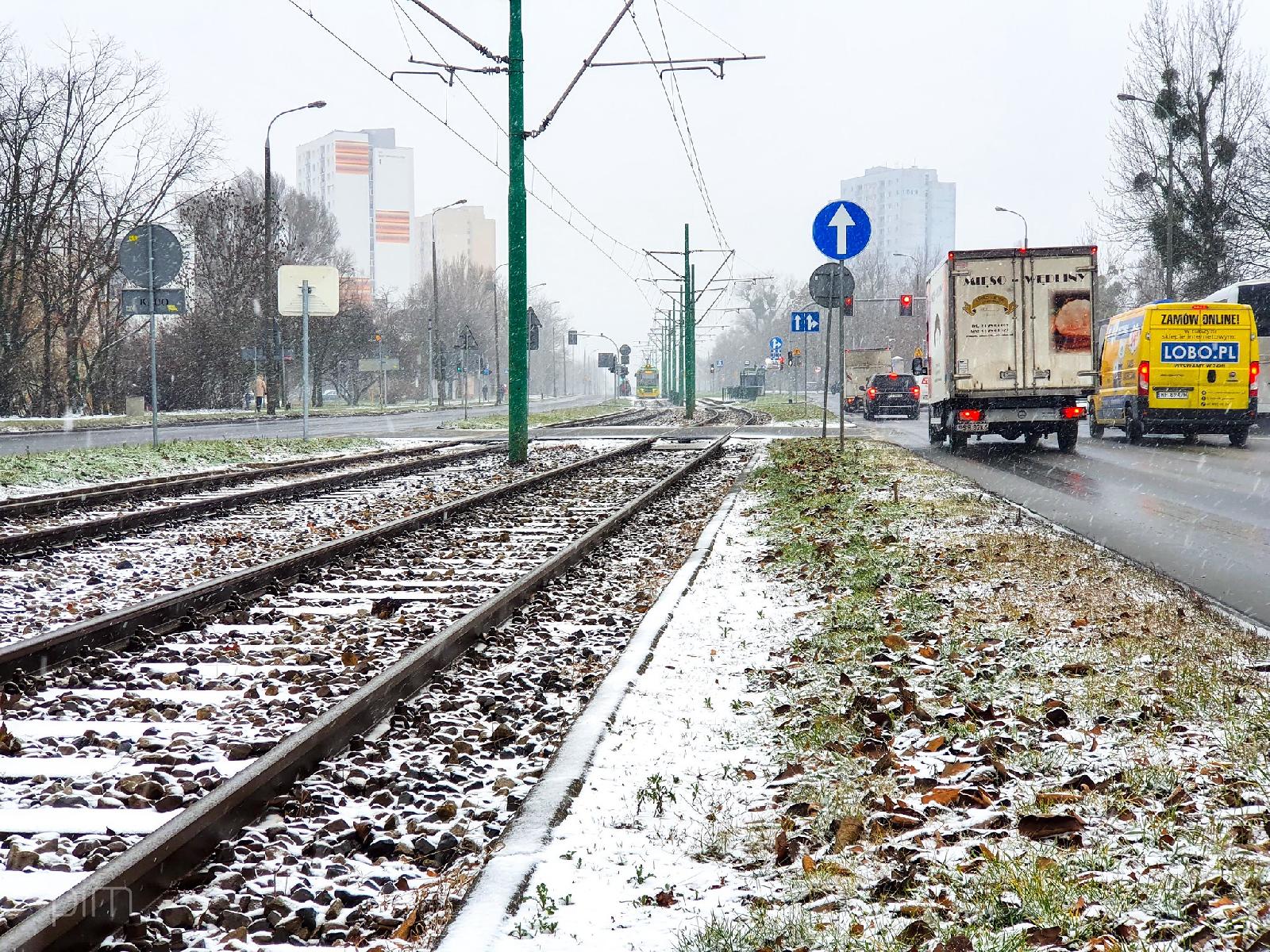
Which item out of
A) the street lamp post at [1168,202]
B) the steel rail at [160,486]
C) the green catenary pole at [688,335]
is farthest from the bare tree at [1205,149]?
the steel rail at [160,486]

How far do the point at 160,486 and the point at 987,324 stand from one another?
45.2 ft

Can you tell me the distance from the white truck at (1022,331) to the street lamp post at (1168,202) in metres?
21.3

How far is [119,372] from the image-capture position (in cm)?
4938

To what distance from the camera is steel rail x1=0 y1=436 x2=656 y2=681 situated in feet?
16.9

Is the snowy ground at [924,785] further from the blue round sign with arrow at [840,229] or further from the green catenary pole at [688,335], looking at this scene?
the green catenary pole at [688,335]

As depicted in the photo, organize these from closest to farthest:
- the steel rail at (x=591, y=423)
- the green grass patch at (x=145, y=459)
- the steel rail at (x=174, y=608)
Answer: the steel rail at (x=174, y=608) → the green grass patch at (x=145, y=459) → the steel rail at (x=591, y=423)

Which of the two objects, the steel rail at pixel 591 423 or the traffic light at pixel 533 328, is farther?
the steel rail at pixel 591 423

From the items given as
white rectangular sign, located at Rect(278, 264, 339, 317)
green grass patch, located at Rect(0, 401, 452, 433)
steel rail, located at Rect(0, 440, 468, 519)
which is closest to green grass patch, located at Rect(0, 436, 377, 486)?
steel rail, located at Rect(0, 440, 468, 519)

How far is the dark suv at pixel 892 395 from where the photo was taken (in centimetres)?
4628

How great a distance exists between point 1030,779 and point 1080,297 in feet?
60.2

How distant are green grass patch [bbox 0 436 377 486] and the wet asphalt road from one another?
10898 millimetres

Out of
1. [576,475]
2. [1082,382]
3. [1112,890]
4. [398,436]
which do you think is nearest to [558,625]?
[1112,890]

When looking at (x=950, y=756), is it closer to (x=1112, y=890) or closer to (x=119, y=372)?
(x=1112, y=890)

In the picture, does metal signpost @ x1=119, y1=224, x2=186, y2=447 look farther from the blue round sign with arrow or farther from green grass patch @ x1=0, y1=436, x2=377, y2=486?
the blue round sign with arrow
